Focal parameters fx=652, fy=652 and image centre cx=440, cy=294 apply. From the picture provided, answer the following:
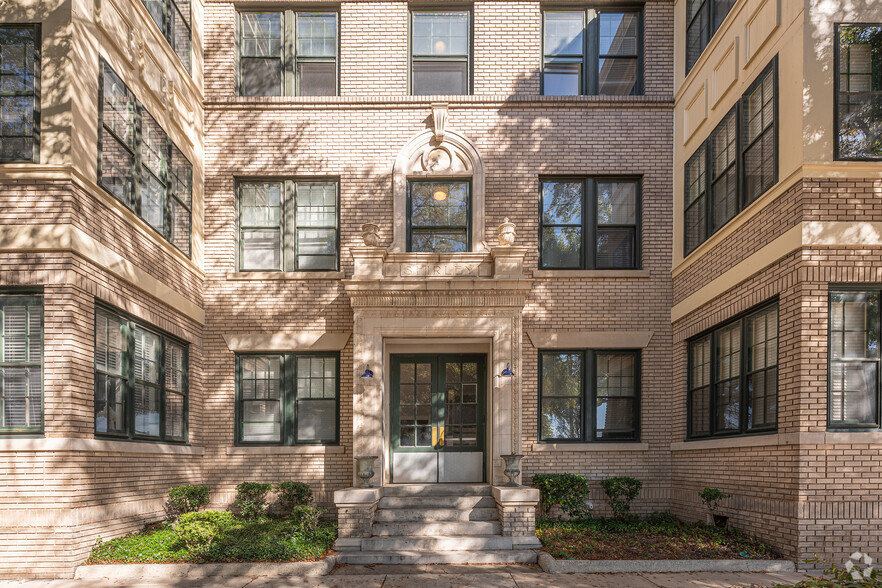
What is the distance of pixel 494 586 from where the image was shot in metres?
8.74

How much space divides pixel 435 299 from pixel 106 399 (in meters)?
5.74

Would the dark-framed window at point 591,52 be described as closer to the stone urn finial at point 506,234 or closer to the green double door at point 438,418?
the stone urn finial at point 506,234

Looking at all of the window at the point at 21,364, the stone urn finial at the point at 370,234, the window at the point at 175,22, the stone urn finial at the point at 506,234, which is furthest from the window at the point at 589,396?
the window at the point at 175,22

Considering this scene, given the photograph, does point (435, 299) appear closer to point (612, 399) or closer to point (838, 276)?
point (612, 399)

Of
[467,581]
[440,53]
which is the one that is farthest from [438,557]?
[440,53]

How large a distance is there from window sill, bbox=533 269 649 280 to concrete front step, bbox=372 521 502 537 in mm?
5102

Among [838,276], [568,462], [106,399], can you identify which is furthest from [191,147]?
[838,276]

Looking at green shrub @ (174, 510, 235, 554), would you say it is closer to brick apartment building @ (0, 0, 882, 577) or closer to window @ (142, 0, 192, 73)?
brick apartment building @ (0, 0, 882, 577)

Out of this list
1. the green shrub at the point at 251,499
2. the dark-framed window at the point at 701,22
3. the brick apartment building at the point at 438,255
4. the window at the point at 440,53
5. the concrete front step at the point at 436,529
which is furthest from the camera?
the window at the point at 440,53

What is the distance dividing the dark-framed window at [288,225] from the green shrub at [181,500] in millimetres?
4691

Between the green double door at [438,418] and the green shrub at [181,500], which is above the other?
the green double door at [438,418]

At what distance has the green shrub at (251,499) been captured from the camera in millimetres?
12258

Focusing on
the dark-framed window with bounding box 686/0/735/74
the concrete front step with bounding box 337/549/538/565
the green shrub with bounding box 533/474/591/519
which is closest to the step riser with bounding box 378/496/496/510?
the green shrub with bounding box 533/474/591/519

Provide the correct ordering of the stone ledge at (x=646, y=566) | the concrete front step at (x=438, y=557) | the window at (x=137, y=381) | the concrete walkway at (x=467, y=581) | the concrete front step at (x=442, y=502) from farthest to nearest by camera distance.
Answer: the concrete front step at (x=442, y=502) → the concrete front step at (x=438, y=557) → the window at (x=137, y=381) → the stone ledge at (x=646, y=566) → the concrete walkway at (x=467, y=581)
